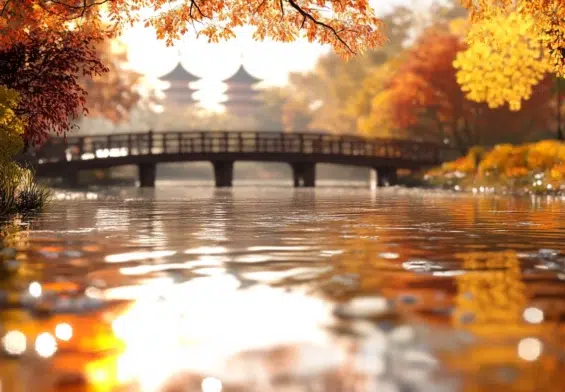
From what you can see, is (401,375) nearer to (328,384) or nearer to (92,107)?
(328,384)

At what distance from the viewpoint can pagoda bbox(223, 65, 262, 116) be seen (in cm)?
12900

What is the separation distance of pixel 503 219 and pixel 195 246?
28.1ft

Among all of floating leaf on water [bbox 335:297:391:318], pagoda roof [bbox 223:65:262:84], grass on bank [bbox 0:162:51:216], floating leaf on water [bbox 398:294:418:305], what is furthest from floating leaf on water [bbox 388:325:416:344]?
pagoda roof [bbox 223:65:262:84]

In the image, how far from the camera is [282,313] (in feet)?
25.2

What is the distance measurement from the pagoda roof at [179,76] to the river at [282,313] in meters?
118

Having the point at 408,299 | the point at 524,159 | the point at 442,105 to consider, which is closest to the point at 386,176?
the point at 442,105

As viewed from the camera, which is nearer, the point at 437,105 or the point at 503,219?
the point at 503,219

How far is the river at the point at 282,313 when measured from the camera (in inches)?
221

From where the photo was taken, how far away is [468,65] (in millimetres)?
50812

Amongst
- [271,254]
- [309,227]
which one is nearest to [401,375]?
[271,254]

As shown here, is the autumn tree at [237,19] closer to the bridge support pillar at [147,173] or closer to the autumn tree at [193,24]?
the autumn tree at [193,24]

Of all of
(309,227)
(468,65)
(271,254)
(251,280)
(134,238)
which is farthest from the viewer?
(468,65)

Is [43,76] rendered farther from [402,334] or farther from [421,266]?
[402,334]

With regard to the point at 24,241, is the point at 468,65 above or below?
above
